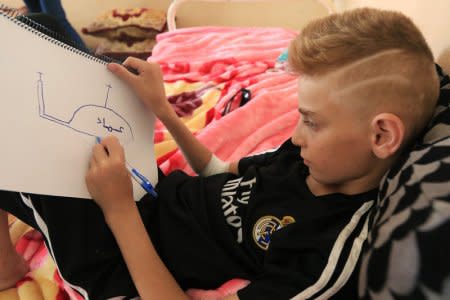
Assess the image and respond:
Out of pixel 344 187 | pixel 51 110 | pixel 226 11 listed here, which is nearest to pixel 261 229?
pixel 344 187

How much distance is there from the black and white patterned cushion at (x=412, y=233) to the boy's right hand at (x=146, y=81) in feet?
1.51

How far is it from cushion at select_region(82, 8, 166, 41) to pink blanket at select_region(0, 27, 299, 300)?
1.95ft

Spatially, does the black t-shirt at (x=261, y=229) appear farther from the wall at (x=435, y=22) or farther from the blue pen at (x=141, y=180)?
the wall at (x=435, y=22)

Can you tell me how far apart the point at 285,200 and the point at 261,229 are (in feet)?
0.22

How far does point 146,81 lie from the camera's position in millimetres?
771

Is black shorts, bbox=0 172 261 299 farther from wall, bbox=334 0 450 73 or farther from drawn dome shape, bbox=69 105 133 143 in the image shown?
wall, bbox=334 0 450 73

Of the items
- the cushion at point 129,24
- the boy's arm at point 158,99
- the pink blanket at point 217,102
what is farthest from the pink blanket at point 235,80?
the cushion at point 129,24

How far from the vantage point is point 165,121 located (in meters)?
0.85

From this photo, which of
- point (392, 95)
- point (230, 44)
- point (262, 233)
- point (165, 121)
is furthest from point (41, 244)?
point (230, 44)

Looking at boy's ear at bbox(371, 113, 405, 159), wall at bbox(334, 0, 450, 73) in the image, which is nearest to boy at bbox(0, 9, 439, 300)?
boy's ear at bbox(371, 113, 405, 159)

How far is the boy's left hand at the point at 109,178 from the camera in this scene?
2.08 ft

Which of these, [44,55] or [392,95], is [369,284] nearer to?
[392,95]

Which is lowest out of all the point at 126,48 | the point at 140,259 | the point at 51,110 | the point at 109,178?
the point at 126,48

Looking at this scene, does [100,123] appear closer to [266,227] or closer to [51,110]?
[51,110]
